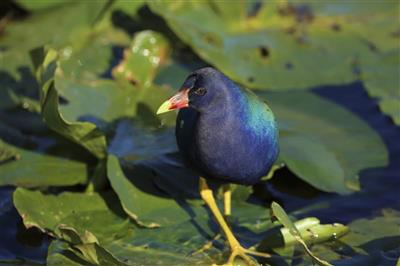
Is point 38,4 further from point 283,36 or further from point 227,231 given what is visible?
point 227,231

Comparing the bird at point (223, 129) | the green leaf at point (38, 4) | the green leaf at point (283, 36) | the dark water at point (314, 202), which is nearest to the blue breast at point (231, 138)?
the bird at point (223, 129)

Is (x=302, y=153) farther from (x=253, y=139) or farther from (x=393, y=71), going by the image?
(x=393, y=71)

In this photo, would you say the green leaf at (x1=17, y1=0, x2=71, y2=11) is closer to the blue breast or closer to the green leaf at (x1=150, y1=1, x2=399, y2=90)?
the green leaf at (x1=150, y1=1, x2=399, y2=90)

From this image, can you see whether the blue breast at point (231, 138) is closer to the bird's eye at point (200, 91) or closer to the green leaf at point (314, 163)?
the bird's eye at point (200, 91)

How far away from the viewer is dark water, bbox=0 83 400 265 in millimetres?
3000

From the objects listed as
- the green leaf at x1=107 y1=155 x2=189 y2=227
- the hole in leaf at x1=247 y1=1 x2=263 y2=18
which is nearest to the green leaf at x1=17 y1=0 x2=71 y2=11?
the hole in leaf at x1=247 y1=1 x2=263 y2=18

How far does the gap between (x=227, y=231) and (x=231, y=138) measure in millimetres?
384

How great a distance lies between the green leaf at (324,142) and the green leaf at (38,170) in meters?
0.81

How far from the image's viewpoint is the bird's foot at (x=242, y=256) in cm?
271

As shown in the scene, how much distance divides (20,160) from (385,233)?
141cm

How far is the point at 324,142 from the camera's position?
11.5 feet

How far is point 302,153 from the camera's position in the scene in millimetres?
3242

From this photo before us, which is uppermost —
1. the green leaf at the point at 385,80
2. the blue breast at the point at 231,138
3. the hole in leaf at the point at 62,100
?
the blue breast at the point at 231,138

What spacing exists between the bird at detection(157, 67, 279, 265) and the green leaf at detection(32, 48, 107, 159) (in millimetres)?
363
